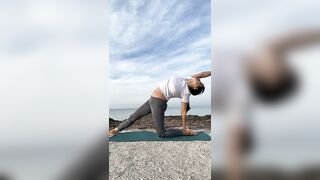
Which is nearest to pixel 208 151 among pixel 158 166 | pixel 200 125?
pixel 200 125

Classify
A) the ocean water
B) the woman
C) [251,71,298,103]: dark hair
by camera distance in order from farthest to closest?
the woman, the ocean water, [251,71,298,103]: dark hair

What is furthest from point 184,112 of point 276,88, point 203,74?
point 276,88

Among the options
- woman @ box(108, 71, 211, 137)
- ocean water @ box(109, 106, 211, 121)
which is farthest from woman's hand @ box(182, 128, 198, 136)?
ocean water @ box(109, 106, 211, 121)

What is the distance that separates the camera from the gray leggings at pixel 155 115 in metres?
2.50

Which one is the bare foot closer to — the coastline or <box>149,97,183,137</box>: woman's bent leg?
the coastline

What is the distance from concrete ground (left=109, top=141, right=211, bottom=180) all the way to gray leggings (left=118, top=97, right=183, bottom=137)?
0.08 m

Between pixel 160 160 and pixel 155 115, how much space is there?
0.35 metres

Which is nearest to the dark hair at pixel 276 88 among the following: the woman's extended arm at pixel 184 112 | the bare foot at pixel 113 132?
the woman's extended arm at pixel 184 112

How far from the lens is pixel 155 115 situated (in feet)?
8.38

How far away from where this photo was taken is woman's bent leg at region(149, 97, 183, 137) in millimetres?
2525

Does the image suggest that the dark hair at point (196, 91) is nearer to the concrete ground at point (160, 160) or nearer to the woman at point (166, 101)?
the woman at point (166, 101)

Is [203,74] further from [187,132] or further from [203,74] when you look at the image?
[187,132]

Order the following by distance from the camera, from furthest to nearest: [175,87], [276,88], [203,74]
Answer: [175,87] → [203,74] → [276,88]

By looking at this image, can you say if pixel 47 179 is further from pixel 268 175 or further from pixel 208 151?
pixel 268 175
